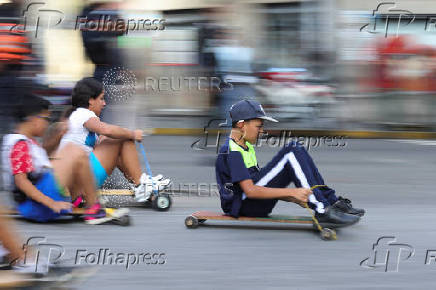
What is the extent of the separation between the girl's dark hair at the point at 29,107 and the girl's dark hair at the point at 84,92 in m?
0.71

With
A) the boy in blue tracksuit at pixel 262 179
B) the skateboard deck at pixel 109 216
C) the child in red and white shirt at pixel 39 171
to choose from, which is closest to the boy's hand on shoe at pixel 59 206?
the child in red and white shirt at pixel 39 171

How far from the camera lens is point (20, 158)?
6641mm

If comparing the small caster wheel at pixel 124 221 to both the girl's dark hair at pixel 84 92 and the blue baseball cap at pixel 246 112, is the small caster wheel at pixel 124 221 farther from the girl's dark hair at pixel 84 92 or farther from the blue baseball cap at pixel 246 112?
the blue baseball cap at pixel 246 112

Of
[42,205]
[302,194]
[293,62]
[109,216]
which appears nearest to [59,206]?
[42,205]

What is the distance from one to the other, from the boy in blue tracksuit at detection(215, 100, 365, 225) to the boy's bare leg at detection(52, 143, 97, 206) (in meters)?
0.99

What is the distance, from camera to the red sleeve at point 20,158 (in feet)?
21.7

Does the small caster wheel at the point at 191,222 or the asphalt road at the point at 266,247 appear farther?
the small caster wheel at the point at 191,222

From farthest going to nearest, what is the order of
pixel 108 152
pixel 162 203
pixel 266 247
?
pixel 162 203, pixel 108 152, pixel 266 247

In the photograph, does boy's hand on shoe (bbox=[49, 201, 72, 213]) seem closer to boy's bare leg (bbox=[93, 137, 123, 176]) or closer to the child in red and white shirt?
the child in red and white shirt

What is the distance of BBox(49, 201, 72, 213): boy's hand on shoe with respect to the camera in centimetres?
675

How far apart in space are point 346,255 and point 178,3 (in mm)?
9600

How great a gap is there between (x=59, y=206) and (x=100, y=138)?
3.28ft

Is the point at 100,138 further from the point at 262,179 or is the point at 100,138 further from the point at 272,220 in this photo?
the point at 272,220

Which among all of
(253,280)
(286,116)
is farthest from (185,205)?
(286,116)
